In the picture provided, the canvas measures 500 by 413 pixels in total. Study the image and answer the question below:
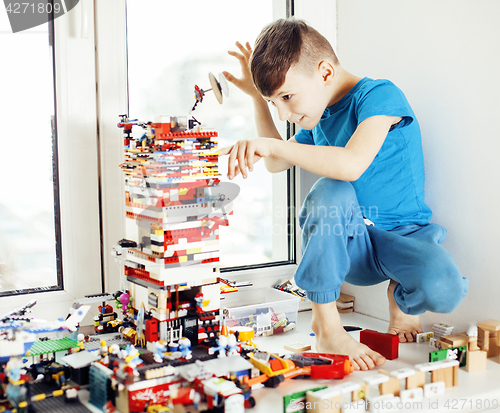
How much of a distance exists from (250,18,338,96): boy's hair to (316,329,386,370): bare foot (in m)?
0.53

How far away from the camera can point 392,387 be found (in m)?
0.81

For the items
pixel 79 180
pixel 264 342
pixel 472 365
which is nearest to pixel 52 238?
pixel 79 180

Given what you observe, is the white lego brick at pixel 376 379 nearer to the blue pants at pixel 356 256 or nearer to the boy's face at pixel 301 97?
the blue pants at pixel 356 256

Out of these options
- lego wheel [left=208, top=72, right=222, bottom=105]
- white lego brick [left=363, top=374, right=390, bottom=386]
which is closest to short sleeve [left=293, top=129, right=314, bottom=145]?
lego wheel [left=208, top=72, right=222, bottom=105]

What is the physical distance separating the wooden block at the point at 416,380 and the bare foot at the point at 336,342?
14cm

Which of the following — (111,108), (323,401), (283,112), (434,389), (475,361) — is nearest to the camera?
(323,401)

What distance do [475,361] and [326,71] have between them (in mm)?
670

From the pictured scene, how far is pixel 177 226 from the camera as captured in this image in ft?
2.89

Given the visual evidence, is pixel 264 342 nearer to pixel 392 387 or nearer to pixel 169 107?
pixel 392 387

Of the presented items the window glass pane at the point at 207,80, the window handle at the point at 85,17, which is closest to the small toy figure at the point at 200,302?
the window glass pane at the point at 207,80

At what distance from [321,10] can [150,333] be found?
106 cm

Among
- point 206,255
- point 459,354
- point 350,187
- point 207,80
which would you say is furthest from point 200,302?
point 207,80

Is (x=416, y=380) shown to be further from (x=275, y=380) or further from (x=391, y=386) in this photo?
(x=275, y=380)

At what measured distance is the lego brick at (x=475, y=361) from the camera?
948 millimetres
